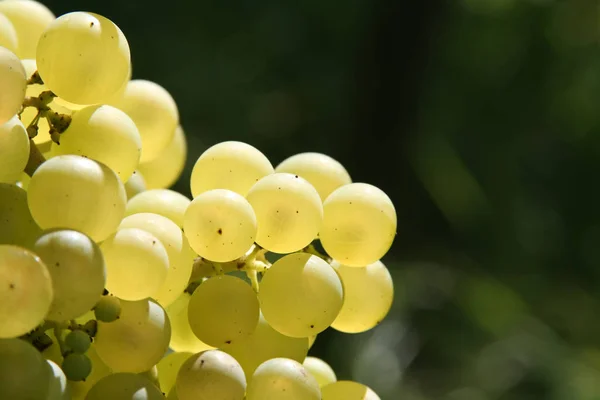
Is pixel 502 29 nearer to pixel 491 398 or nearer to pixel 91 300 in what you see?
pixel 491 398

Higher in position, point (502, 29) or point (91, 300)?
point (91, 300)

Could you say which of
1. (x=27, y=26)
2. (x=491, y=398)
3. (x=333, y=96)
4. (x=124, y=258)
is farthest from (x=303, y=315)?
(x=333, y=96)

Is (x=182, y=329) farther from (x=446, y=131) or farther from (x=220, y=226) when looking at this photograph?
(x=446, y=131)

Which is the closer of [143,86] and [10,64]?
[10,64]

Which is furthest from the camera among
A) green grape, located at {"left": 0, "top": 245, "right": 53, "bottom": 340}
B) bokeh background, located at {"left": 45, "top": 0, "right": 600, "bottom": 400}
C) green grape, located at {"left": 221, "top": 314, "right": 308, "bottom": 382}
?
bokeh background, located at {"left": 45, "top": 0, "right": 600, "bottom": 400}

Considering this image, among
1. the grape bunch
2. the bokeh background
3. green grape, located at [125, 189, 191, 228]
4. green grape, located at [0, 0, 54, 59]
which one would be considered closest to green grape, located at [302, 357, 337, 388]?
the grape bunch

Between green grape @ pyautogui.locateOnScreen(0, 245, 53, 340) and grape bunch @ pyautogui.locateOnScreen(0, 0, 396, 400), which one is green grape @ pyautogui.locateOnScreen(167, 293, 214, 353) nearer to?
grape bunch @ pyautogui.locateOnScreen(0, 0, 396, 400)

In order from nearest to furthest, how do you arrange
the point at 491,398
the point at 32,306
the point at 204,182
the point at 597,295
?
the point at 32,306, the point at 204,182, the point at 491,398, the point at 597,295
